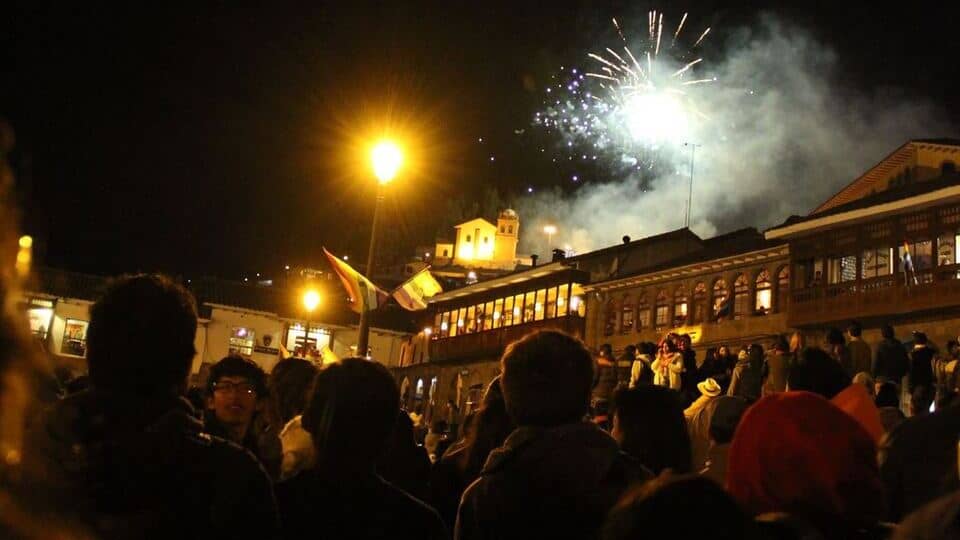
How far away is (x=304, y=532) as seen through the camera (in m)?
2.90

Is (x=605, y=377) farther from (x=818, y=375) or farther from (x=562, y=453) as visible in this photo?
(x=562, y=453)

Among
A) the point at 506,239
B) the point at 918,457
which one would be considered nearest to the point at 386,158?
the point at 918,457

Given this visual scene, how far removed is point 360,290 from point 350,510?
11.7m

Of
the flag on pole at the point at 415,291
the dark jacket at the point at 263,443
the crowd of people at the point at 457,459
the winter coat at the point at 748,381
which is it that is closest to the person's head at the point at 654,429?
the crowd of people at the point at 457,459

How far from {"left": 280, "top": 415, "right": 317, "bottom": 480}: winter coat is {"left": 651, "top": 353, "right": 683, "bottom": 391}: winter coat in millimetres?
12247

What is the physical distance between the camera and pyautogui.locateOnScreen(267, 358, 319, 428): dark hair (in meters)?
5.00

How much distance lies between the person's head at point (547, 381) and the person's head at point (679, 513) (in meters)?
1.60

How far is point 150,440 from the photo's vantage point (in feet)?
7.25

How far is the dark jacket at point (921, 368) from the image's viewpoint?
14.3m

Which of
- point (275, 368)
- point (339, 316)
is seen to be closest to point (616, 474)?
point (275, 368)

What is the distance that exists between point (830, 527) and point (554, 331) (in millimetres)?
1385

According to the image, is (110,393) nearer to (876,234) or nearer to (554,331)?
(554,331)

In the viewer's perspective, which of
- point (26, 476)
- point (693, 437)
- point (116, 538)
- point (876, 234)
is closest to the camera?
point (26, 476)

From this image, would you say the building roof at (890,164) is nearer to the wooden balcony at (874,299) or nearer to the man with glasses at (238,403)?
the wooden balcony at (874,299)
